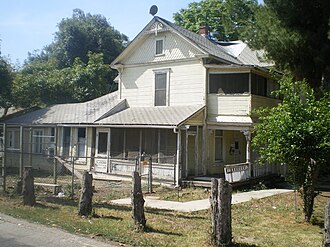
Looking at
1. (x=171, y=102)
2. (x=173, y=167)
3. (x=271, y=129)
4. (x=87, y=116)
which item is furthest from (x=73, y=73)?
(x=271, y=129)

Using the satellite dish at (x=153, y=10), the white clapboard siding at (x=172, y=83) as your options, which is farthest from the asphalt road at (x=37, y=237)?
the satellite dish at (x=153, y=10)

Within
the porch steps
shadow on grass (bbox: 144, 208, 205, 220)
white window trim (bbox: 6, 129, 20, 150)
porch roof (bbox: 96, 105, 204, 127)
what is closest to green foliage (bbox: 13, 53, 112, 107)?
white window trim (bbox: 6, 129, 20, 150)

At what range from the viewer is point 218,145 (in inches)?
872

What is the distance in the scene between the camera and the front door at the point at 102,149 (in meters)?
22.7

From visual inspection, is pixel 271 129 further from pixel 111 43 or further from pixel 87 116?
pixel 111 43

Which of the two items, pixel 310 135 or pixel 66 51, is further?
pixel 66 51

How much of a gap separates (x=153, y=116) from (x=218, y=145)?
396 cm

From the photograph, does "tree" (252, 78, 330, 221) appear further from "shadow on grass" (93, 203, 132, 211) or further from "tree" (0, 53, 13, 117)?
"tree" (0, 53, 13, 117)

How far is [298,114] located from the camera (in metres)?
10.8

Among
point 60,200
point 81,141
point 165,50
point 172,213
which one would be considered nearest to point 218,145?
point 165,50

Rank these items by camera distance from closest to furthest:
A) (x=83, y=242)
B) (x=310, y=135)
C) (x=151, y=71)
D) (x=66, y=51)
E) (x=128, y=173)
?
1. (x=83, y=242)
2. (x=310, y=135)
3. (x=128, y=173)
4. (x=151, y=71)
5. (x=66, y=51)

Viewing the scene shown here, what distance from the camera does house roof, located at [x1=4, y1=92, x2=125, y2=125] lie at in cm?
2397

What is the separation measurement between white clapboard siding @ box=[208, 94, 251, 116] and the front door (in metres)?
6.12

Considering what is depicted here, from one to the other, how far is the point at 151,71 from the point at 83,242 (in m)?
15.8
